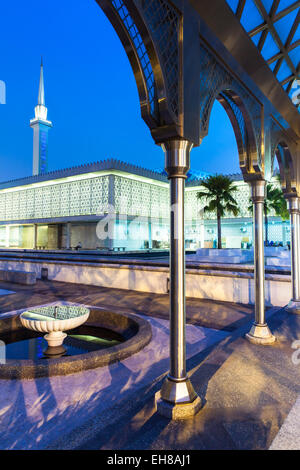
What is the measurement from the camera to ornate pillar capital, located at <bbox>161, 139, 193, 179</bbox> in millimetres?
2928

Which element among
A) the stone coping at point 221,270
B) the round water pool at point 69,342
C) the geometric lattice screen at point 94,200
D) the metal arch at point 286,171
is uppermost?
the geometric lattice screen at point 94,200

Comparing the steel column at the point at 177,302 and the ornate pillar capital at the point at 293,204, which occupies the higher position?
the ornate pillar capital at the point at 293,204

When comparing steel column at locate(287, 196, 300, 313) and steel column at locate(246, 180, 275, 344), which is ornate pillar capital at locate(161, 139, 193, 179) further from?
steel column at locate(287, 196, 300, 313)

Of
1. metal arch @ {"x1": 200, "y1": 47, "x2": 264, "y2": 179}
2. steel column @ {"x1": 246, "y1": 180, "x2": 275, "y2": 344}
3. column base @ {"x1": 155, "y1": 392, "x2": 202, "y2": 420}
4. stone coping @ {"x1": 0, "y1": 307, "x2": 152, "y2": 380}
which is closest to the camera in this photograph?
column base @ {"x1": 155, "y1": 392, "x2": 202, "y2": 420}

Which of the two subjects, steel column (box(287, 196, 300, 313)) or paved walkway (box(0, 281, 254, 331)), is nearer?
steel column (box(287, 196, 300, 313))

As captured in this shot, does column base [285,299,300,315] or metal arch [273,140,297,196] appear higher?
metal arch [273,140,297,196]

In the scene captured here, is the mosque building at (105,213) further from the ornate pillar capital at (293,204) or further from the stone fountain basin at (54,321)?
the stone fountain basin at (54,321)

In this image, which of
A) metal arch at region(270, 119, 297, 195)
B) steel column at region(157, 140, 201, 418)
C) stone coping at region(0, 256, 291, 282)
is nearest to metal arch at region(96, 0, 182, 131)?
steel column at region(157, 140, 201, 418)

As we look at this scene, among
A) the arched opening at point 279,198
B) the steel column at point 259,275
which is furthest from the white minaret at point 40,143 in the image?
the steel column at point 259,275

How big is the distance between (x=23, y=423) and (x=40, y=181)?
4441 centimetres

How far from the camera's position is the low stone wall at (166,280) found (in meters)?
7.80

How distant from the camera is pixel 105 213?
3688 centimetres

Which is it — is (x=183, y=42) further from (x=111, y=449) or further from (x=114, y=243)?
(x=114, y=243)

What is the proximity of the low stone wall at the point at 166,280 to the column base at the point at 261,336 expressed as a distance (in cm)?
337
